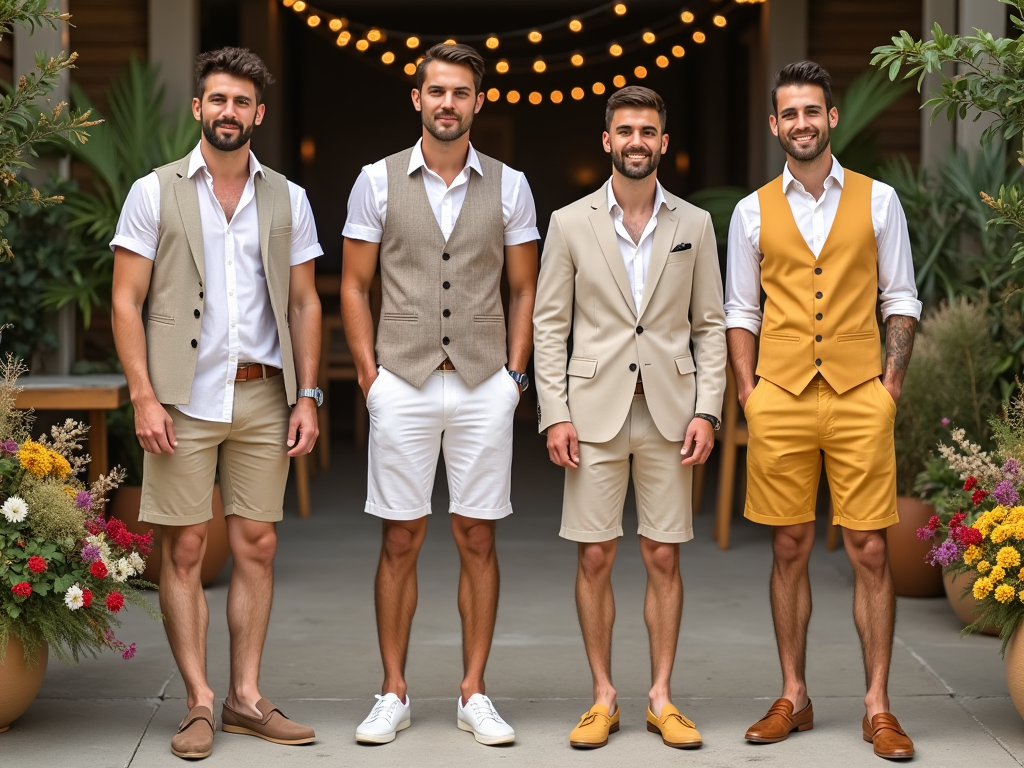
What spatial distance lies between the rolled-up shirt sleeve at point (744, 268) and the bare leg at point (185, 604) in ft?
5.14

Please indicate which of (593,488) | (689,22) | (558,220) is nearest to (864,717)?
(593,488)

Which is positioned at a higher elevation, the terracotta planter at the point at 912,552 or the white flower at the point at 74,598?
the white flower at the point at 74,598

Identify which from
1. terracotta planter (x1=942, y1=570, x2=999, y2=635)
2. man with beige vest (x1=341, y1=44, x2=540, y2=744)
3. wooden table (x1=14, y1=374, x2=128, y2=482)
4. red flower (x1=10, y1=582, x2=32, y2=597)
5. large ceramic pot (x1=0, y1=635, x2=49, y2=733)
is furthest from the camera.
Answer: wooden table (x1=14, y1=374, x2=128, y2=482)

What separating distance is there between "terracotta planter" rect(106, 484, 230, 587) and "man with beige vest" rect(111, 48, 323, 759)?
1.62m

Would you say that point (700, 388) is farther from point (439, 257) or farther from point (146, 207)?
point (146, 207)

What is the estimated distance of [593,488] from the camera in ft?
12.2

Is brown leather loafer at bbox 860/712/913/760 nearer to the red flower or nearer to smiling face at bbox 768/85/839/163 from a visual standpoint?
smiling face at bbox 768/85/839/163

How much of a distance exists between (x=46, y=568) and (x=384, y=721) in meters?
0.97

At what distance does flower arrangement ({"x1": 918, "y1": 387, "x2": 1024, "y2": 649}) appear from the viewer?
11.8ft

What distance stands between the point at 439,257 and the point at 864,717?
1.69 m

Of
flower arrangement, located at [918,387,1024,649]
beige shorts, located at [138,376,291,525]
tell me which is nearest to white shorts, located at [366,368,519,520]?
beige shorts, located at [138,376,291,525]

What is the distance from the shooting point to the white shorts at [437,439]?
145 inches

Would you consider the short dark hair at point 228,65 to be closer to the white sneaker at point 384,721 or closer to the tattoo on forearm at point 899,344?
the white sneaker at point 384,721

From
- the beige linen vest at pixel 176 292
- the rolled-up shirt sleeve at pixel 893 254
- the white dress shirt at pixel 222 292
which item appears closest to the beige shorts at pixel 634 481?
the rolled-up shirt sleeve at pixel 893 254
